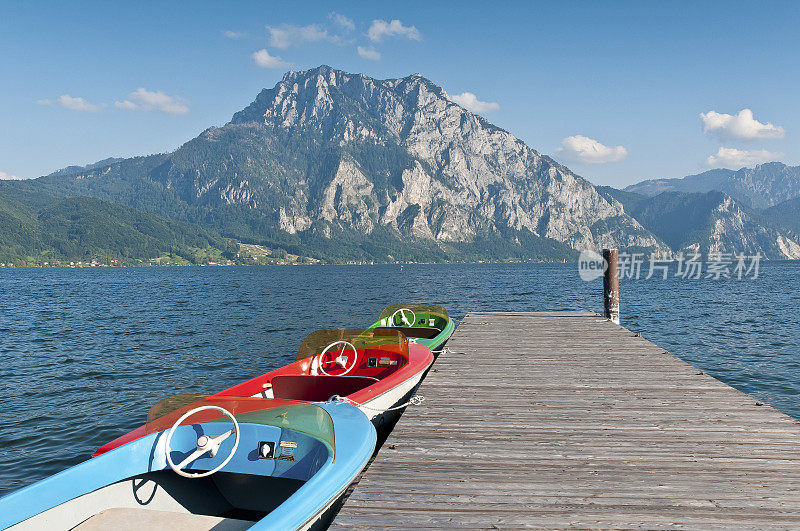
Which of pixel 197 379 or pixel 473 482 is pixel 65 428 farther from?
pixel 473 482

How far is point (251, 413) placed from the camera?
212 inches

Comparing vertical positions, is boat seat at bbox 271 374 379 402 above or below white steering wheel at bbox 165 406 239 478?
below

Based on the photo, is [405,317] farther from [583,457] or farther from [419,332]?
[583,457]

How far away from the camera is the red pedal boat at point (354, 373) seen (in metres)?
8.42

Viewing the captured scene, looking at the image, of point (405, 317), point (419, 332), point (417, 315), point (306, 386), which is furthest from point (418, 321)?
point (306, 386)

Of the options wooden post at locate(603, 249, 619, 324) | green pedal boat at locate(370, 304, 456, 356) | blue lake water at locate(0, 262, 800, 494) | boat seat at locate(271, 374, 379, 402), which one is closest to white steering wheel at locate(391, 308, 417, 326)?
green pedal boat at locate(370, 304, 456, 356)

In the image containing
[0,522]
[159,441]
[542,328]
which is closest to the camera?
[0,522]

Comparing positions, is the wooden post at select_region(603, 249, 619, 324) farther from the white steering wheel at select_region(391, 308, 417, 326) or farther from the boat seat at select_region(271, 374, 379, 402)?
the boat seat at select_region(271, 374, 379, 402)

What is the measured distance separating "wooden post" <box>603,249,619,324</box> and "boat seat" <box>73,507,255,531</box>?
15409 millimetres

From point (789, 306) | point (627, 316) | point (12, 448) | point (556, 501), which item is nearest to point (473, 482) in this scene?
point (556, 501)

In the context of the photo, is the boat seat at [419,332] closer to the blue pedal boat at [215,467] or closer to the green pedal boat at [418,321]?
the green pedal boat at [418,321]

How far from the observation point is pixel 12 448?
34.0ft

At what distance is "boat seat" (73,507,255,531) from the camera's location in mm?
4488

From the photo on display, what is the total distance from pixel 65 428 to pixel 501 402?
33.3ft
